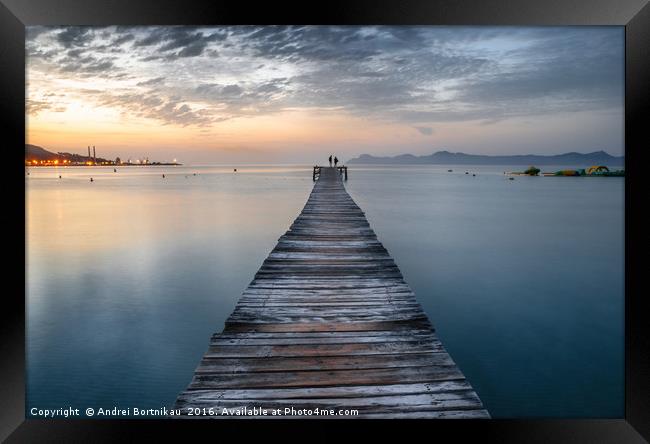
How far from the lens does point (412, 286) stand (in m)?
7.36

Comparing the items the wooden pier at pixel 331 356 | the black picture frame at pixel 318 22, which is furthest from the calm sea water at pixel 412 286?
the black picture frame at pixel 318 22

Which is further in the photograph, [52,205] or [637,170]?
[52,205]

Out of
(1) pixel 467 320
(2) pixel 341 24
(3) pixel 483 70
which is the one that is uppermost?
(3) pixel 483 70

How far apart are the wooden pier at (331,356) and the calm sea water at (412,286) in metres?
1.38

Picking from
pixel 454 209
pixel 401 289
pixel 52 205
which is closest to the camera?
pixel 401 289

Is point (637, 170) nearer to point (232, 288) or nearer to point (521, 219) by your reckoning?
point (232, 288)

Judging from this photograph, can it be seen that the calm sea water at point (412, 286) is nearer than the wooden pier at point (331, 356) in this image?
No

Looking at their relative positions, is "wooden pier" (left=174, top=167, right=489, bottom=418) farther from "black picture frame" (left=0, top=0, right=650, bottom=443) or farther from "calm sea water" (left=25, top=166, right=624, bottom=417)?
"calm sea water" (left=25, top=166, right=624, bottom=417)

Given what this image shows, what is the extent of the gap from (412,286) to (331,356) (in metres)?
4.98

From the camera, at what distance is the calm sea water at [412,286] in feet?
13.6

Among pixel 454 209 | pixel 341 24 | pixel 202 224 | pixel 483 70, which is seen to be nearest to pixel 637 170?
pixel 341 24

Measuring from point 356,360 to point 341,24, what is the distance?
1.88 m

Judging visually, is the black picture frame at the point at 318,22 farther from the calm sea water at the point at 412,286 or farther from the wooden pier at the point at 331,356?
the calm sea water at the point at 412,286

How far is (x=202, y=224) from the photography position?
47.9ft
